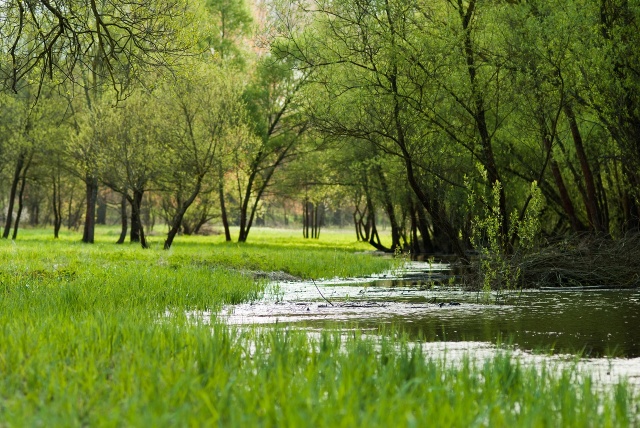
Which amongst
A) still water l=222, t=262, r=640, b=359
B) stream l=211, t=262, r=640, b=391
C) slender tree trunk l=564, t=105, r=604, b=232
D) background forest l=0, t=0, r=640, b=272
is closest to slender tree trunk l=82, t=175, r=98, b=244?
background forest l=0, t=0, r=640, b=272

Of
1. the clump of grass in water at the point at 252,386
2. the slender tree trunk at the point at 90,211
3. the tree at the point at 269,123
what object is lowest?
the clump of grass in water at the point at 252,386

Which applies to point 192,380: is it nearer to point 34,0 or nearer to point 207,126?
point 34,0

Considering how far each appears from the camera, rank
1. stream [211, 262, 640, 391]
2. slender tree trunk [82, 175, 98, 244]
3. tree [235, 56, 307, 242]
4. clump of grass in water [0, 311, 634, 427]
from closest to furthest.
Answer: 1. clump of grass in water [0, 311, 634, 427]
2. stream [211, 262, 640, 391]
3. slender tree trunk [82, 175, 98, 244]
4. tree [235, 56, 307, 242]

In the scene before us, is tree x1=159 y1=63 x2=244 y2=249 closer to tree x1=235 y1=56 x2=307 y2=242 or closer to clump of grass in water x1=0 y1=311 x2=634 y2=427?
tree x1=235 y1=56 x2=307 y2=242

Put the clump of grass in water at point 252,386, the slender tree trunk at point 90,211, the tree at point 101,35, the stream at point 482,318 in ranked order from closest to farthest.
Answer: the clump of grass in water at point 252,386, the stream at point 482,318, the tree at point 101,35, the slender tree trunk at point 90,211

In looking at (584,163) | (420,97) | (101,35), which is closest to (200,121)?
(420,97)

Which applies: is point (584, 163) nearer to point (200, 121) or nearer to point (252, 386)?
point (252, 386)

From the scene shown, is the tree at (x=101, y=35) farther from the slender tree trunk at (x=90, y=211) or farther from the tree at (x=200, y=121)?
the slender tree trunk at (x=90, y=211)

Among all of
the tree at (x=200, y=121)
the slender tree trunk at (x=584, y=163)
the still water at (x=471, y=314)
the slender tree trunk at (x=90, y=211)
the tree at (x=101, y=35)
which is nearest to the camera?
the still water at (x=471, y=314)

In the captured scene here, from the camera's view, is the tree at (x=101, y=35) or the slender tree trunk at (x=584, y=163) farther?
the slender tree trunk at (x=584, y=163)

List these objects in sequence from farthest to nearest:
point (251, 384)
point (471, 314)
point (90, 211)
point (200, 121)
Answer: point (90, 211) < point (200, 121) < point (471, 314) < point (251, 384)

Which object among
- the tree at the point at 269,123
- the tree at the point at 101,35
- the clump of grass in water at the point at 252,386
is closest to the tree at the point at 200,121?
the tree at the point at 269,123

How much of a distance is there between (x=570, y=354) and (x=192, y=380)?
452 centimetres

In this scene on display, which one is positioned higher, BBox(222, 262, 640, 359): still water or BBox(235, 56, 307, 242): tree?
BBox(235, 56, 307, 242): tree
